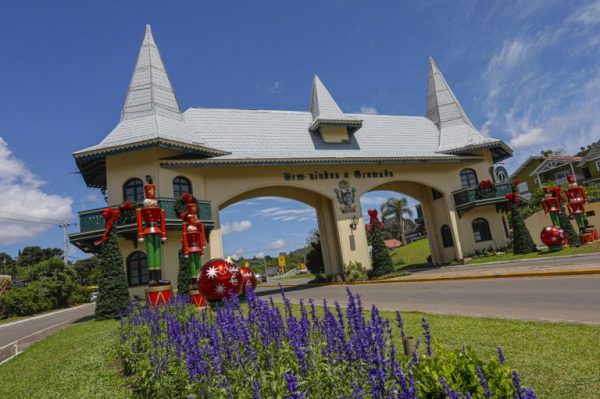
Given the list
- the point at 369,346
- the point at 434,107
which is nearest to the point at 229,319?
the point at 369,346

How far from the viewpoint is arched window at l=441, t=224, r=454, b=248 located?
2709cm

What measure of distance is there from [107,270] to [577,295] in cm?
1497

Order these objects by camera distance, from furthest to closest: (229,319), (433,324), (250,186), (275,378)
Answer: (250,186) < (433,324) < (229,319) < (275,378)

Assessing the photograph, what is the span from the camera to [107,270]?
14.7 metres

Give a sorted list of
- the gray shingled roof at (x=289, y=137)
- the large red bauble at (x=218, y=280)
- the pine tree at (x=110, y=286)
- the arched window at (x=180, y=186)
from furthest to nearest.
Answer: the gray shingled roof at (x=289, y=137) < the arched window at (x=180, y=186) < the pine tree at (x=110, y=286) < the large red bauble at (x=218, y=280)

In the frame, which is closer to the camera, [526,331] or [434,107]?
[526,331]

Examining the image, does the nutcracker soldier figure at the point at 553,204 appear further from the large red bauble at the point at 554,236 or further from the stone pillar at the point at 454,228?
the stone pillar at the point at 454,228

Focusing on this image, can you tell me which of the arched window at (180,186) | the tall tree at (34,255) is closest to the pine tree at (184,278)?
the arched window at (180,186)

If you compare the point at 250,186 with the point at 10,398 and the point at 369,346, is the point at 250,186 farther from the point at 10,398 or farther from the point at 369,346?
the point at 369,346

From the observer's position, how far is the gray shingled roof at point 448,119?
2717 cm

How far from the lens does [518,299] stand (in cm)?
885

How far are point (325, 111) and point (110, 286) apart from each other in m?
17.2

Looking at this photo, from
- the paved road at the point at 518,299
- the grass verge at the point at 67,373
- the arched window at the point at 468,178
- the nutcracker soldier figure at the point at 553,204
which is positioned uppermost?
the arched window at the point at 468,178

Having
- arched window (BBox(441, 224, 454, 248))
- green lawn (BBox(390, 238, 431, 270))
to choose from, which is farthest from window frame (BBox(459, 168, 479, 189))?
green lawn (BBox(390, 238, 431, 270))
